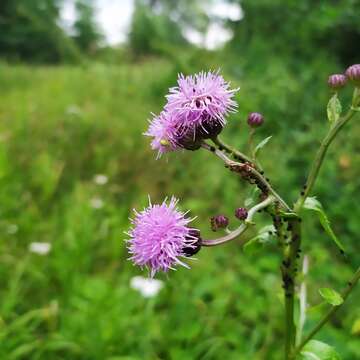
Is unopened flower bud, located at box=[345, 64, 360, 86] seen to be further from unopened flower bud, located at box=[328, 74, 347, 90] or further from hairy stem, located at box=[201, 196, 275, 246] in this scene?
hairy stem, located at box=[201, 196, 275, 246]

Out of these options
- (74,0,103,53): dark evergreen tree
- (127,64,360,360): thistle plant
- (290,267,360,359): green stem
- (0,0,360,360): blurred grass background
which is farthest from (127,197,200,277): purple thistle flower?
(74,0,103,53): dark evergreen tree

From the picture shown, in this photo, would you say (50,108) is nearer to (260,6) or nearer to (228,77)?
(228,77)

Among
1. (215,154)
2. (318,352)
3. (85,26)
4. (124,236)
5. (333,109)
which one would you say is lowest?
(85,26)

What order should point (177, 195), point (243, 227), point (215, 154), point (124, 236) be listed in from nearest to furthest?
point (243, 227) < point (215, 154) < point (124, 236) < point (177, 195)

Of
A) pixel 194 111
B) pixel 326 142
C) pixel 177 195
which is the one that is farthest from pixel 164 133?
pixel 177 195

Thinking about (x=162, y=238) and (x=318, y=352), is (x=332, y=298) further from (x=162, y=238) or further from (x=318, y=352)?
(x=162, y=238)

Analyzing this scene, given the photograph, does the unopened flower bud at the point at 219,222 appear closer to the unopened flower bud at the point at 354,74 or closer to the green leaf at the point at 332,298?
the green leaf at the point at 332,298

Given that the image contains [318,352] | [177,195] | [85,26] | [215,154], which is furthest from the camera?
[85,26]

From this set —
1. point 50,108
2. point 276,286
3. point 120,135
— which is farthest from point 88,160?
point 276,286
